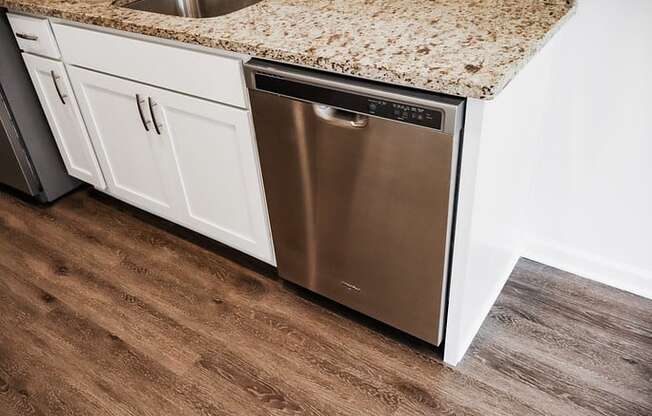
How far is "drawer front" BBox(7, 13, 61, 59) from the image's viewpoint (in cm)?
200

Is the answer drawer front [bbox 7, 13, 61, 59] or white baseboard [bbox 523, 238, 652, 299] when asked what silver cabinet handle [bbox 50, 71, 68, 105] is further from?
white baseboard [bbox 523, 238, 652, 299]

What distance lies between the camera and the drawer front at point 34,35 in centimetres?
200

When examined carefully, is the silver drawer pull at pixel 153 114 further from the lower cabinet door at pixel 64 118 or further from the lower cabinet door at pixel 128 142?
the lower cabinet door at pixel 64 118

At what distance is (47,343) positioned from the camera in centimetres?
184

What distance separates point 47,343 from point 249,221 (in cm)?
80

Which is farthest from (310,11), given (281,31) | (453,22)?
(453,22)

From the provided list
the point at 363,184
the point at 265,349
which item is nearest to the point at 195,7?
the point at 363,184

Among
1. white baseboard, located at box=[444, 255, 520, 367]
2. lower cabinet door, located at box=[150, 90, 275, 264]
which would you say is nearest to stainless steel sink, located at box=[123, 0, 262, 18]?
lower cabinet door, located at box=[150, 90, 275, 264]

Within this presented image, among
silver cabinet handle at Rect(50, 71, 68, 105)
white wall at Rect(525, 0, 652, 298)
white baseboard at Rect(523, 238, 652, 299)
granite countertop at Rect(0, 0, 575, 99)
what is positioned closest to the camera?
granite countertop at Rect(0, 0, 575, 99)

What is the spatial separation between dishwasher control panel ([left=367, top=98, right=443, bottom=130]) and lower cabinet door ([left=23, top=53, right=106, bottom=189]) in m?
1.40

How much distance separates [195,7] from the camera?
228cm

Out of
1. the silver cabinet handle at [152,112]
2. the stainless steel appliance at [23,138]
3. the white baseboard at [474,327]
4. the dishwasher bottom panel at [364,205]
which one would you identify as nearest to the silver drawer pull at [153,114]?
the silver cabinet handle at [152,112]

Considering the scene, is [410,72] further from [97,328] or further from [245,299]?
[97,328]

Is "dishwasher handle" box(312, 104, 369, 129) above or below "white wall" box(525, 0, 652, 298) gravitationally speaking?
above
